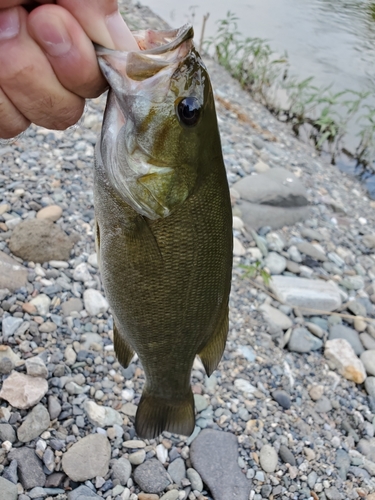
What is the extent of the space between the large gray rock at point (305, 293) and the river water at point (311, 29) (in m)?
6.37

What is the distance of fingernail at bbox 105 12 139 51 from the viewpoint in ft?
4.86

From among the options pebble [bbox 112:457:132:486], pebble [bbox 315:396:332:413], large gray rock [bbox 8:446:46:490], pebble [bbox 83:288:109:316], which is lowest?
pebble [bbox 315:396:332:413]

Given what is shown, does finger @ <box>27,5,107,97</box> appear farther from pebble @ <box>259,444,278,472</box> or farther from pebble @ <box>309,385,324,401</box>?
pebble @ <box>309,385,324,401</box>

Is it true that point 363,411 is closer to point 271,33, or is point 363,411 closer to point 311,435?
point 311,435

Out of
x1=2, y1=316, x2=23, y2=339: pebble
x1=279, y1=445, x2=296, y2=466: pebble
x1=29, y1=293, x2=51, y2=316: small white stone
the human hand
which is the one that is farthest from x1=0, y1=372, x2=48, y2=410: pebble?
the human hand

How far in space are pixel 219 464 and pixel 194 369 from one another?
2.19 ft

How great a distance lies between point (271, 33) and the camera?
476 inches

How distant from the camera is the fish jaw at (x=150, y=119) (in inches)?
59.4

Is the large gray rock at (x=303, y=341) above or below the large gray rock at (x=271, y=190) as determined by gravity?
below

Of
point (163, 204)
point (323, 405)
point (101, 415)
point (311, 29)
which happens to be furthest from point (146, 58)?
point (311, 29)

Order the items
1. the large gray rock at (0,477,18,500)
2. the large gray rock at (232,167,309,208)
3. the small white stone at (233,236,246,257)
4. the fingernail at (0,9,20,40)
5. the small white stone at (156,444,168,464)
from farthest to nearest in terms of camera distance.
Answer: the large gray rock at (232,167,309,208) < the small white stone at (233,236,246,257) < the small white stone at (156,444,168,464) < the large gray rock at (0,477,18,500) < the fingernail at (0,9,20,40)

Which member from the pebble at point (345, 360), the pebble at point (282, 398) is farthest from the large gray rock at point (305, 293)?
the pebble at point (282, 398)

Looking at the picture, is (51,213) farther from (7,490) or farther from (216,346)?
(216,346)

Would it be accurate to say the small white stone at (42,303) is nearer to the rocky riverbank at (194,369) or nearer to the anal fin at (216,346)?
the rocky riverbank at (194,369)
